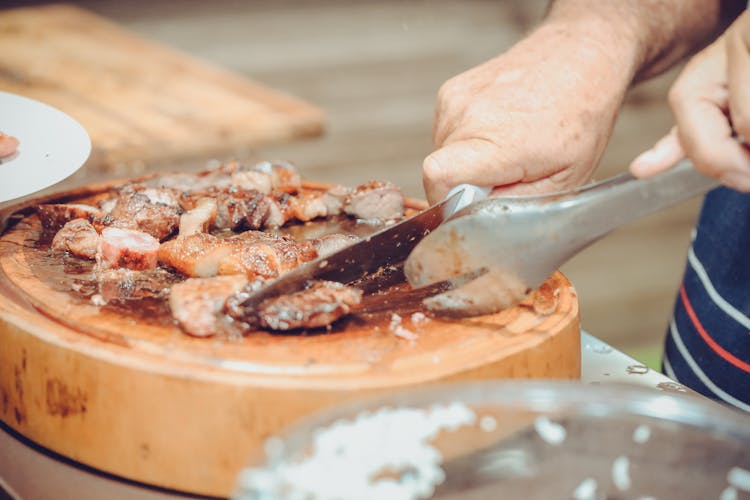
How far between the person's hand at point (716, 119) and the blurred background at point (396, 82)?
4.37 meters

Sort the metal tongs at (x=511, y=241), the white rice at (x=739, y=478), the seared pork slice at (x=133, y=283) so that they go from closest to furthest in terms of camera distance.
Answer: the white rice at (x=739, y=478) → the metal tongs at (x=511, y=241) → the seared pork slice at (x=133, y=283)

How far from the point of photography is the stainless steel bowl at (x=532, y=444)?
1005 millimetres

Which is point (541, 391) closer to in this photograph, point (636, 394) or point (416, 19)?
point (636, 394)

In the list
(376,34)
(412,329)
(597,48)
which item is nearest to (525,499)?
(412,329)

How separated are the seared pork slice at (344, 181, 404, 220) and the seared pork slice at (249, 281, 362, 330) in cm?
63

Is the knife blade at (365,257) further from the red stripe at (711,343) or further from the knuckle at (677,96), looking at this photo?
the red stripe at (711,343)

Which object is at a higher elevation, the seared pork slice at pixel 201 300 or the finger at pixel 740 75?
the finger at pixel 740 75

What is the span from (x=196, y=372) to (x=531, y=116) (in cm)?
105

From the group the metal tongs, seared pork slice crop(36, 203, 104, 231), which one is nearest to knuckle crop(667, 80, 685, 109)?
the metal tongs

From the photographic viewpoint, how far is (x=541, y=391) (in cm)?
107

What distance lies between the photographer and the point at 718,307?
2.23m

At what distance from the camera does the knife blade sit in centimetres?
157

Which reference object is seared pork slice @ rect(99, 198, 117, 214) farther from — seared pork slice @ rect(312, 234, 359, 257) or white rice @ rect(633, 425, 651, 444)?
white rice @ rect(633, 425, 651, 444)

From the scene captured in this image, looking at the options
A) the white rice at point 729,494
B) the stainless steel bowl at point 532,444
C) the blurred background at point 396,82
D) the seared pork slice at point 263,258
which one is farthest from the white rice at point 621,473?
the blurred background at point 396,82
